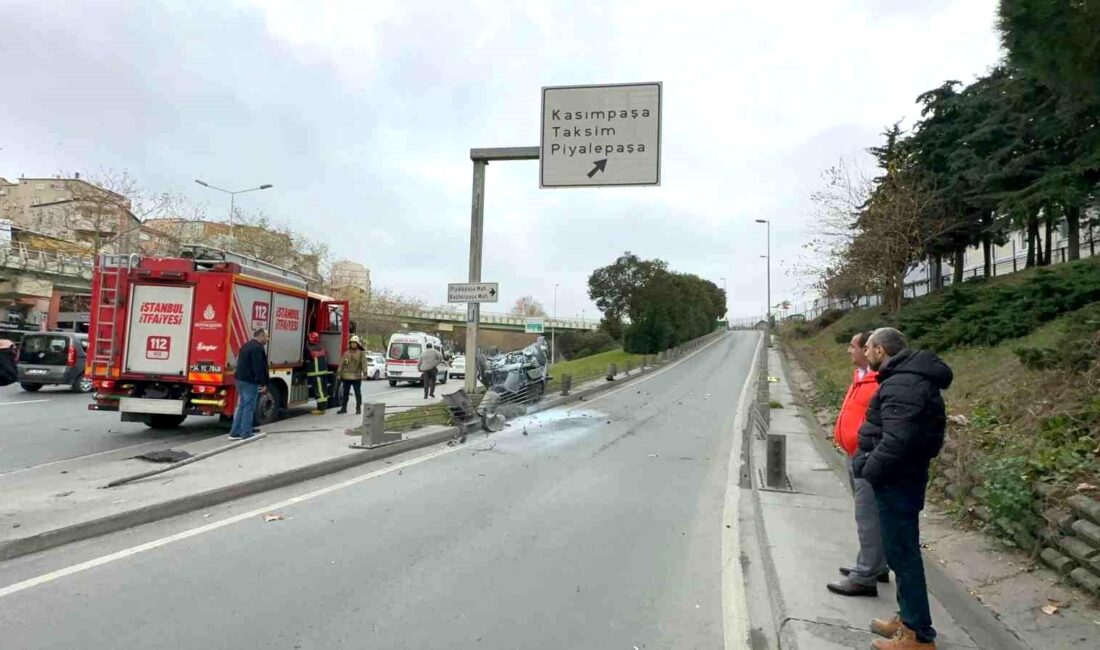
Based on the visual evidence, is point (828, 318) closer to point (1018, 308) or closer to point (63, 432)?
point (1018, 308)

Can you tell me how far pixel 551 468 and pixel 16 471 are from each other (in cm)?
669

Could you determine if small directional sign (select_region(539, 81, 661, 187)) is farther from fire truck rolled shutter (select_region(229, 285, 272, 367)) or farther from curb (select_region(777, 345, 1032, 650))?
curb (select_region(777, 345, 1032, 650))

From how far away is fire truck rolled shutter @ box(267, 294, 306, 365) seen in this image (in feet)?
40.4

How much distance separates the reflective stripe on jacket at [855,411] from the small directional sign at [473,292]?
32.3ft

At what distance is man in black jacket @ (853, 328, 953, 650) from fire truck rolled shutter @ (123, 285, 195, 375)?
414 inches

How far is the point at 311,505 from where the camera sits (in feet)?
22.5

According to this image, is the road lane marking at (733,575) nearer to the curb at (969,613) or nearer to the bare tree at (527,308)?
the curb at (969,613)

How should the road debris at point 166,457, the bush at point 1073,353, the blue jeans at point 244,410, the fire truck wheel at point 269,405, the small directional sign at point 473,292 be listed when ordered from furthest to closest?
the small directional sign at point 473,292, the fire truck wheel at point 269,405, the blue jeans at point 244,410, the road debris at point 166,457, the bush at point 1073,353

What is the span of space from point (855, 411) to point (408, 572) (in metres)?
3.35

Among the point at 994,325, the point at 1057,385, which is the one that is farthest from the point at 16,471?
the point at 994,325

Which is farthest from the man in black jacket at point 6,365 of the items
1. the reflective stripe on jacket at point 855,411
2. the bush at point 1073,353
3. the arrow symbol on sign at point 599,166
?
the bush at point 1073,353

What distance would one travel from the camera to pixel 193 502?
6.60 metres

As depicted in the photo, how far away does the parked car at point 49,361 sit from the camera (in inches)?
738

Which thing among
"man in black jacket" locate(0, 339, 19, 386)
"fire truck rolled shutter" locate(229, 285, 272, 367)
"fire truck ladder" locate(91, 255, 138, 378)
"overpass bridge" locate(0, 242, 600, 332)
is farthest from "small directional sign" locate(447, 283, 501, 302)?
"overpass bridge" locate(0, 242, 600, 332)
